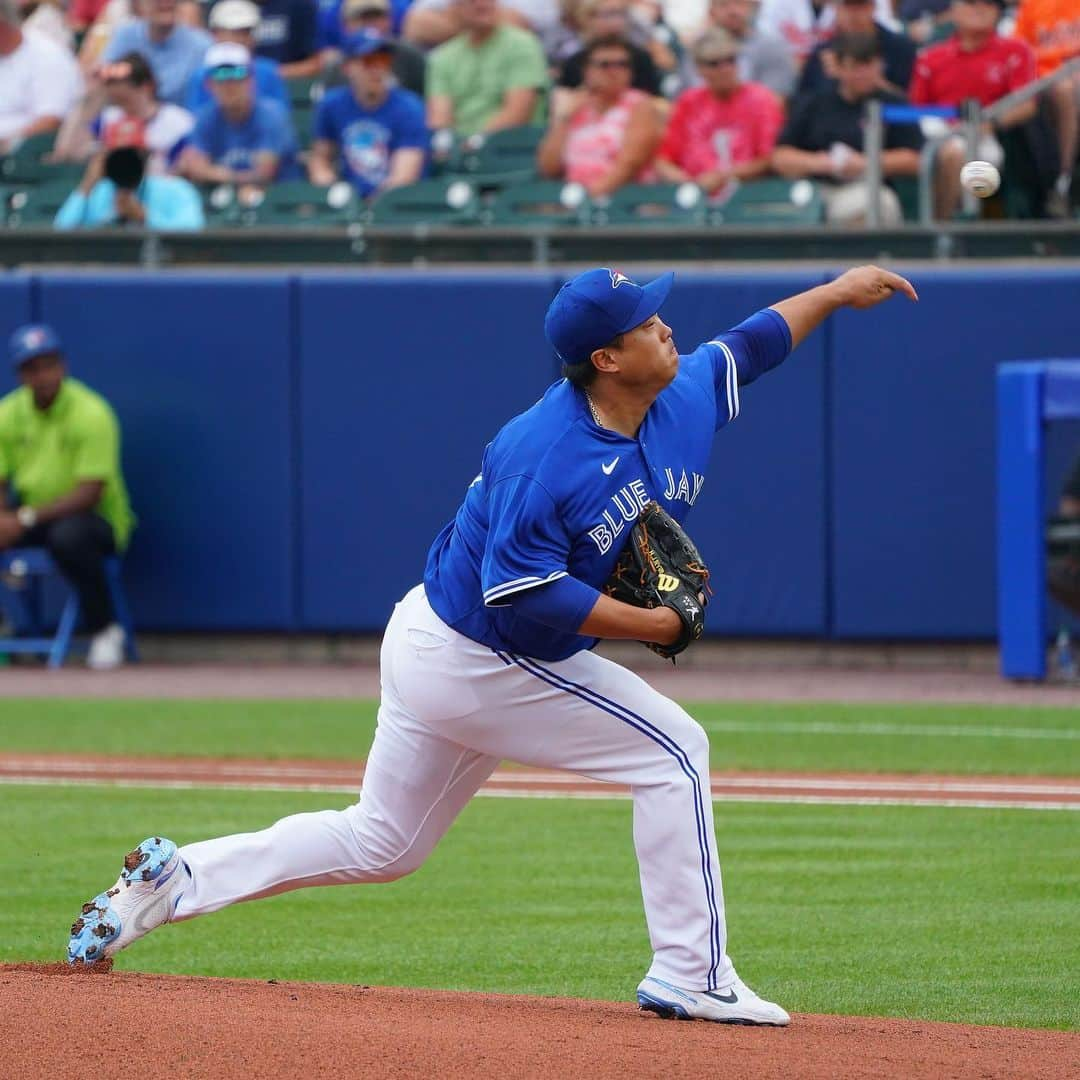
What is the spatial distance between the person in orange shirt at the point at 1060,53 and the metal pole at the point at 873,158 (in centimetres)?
99

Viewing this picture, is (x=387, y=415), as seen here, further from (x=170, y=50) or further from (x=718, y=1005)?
(x=718, y=1005)

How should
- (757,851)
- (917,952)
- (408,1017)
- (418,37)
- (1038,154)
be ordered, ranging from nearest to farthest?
1. (408,1017)
2. (917,952)
3. (757,851)
4. (1038,154)
5. (418,37)

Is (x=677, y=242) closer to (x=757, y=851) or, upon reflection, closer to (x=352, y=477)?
(x=352, y=477)

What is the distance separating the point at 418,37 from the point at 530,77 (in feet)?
5.07

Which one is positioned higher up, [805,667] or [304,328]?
[304,328]

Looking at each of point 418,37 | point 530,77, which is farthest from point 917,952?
point 418,37

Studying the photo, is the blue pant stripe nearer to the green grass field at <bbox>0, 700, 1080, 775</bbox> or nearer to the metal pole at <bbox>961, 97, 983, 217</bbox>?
the green grass field at <bbox>0, 700, 1080, 775</bbox>

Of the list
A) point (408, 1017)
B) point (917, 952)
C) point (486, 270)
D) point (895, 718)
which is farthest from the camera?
point (486, 270)

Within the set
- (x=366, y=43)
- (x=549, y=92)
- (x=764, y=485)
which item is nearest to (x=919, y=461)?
(x=764, y=485)

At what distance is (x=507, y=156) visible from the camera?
513 inches

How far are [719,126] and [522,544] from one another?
8.88 m

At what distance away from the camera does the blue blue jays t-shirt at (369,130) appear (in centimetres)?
1309

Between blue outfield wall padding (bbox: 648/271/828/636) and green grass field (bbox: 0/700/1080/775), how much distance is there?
5.02 ft

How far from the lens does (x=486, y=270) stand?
12586 millimetres
